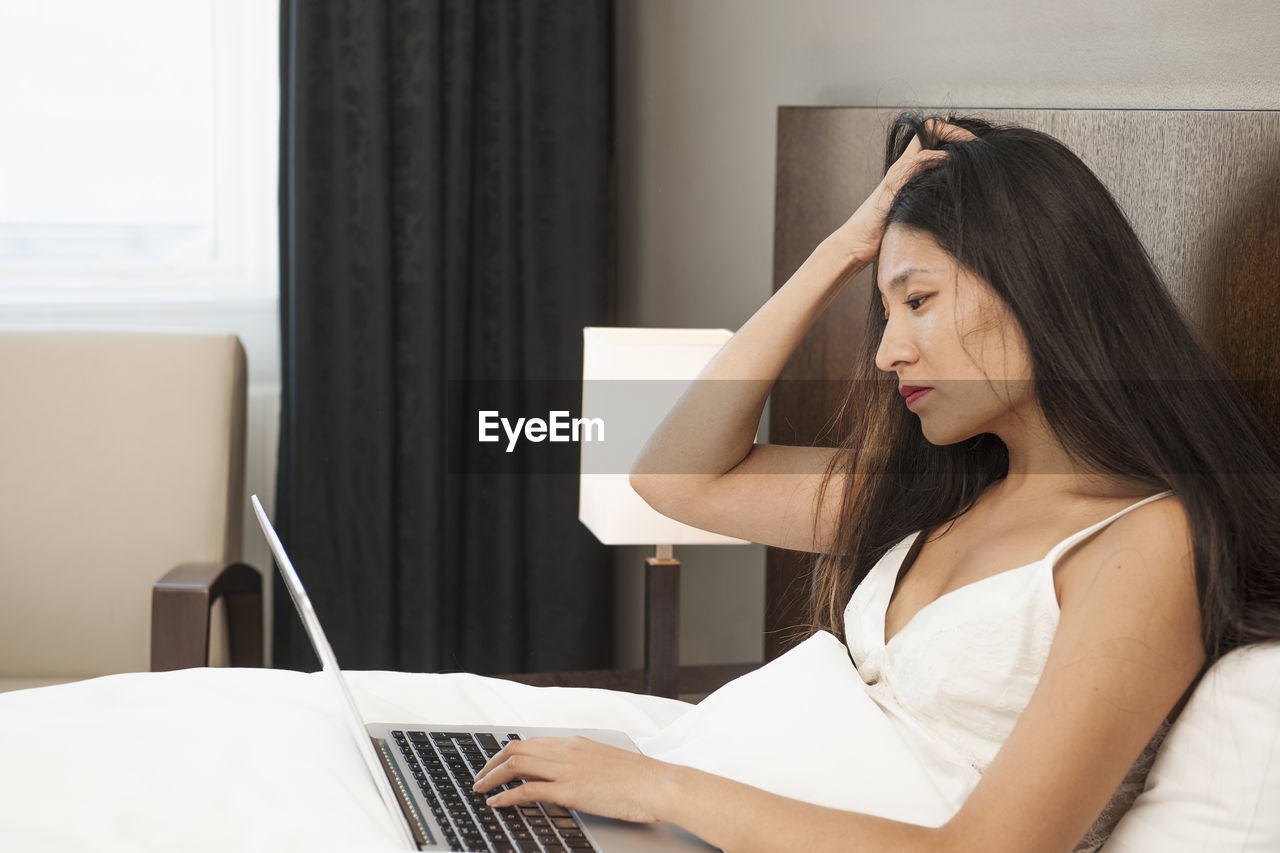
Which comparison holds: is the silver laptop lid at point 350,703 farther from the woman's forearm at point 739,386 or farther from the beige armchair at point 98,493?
the beige armchair at point 98,493

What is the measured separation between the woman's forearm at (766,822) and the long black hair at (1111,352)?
0.95 ft

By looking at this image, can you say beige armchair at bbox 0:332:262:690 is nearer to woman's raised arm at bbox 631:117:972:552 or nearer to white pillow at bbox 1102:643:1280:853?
woman's raised arm at bbox 631:117:972:552

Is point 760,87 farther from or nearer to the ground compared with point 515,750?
farther from the ground

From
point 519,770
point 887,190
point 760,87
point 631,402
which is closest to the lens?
point 519,770

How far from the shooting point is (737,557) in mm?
2523

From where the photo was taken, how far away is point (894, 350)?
117 cm

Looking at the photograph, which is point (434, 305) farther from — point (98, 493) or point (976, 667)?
point (976, 667)

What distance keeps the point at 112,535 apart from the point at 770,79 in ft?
5.03

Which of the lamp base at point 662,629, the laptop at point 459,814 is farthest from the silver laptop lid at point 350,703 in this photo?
the lamp base at point 662,629

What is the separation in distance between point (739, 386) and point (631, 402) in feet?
1.52

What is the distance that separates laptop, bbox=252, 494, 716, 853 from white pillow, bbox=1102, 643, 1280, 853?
0.37 meters

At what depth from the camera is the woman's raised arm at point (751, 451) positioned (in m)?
1.42

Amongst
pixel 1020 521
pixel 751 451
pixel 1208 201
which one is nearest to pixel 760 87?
pixel 751 451

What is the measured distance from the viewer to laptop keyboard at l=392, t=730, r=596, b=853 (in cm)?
97
